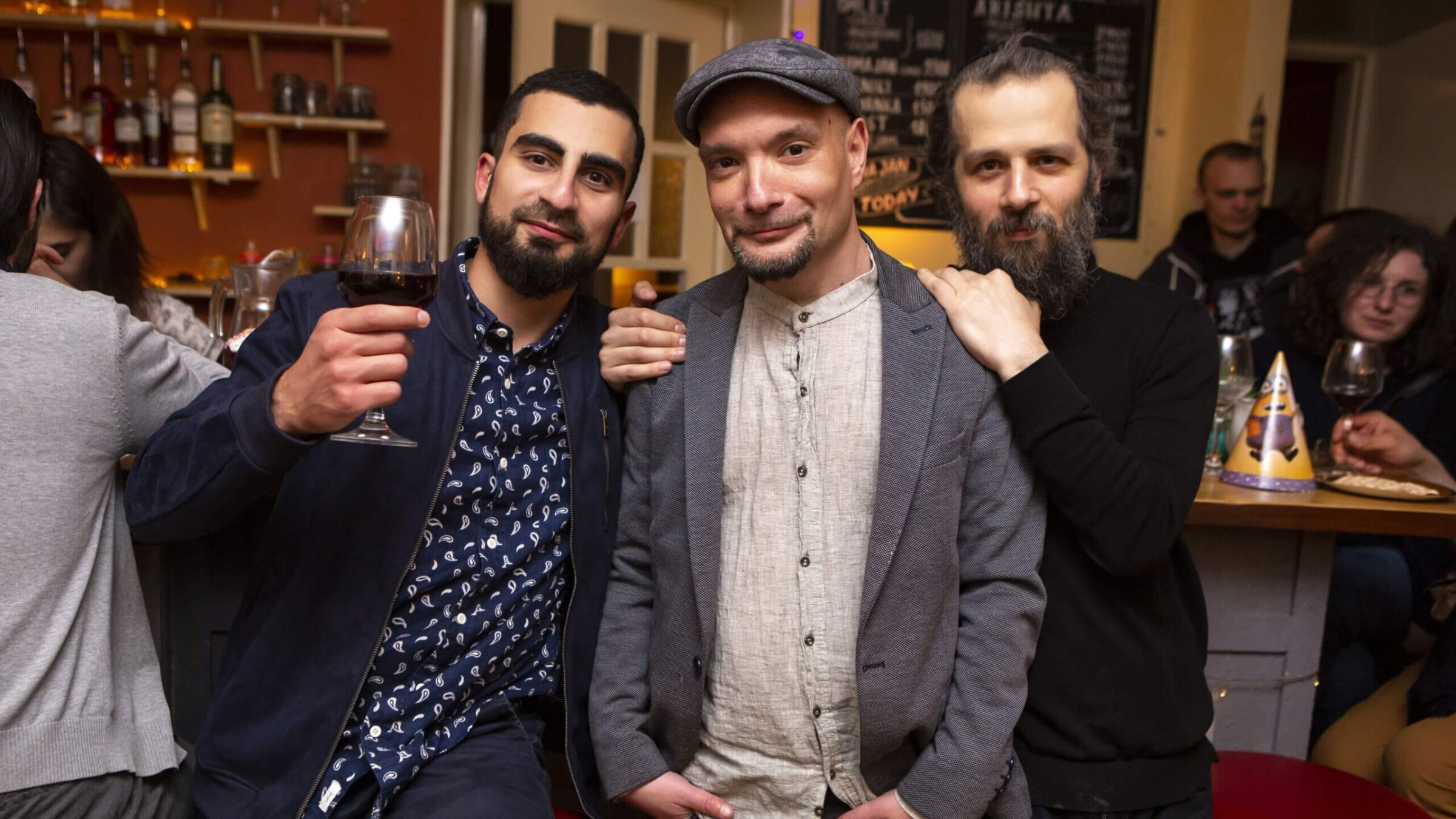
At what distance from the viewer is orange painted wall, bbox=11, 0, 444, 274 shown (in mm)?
4383

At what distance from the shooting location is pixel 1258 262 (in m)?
4.19

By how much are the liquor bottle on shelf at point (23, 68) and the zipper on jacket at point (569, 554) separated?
12.3ft

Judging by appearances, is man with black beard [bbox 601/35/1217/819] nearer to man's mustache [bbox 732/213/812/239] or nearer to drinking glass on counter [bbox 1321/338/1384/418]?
man's mustache [bbox 732/213/812/239]

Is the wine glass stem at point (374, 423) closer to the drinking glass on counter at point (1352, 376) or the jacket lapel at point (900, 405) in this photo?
the jacket lapel at point (900, 405)

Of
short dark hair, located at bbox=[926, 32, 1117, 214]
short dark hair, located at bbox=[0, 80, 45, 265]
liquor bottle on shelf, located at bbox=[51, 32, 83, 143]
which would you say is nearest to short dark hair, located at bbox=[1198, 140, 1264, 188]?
short dark hair, located at bbox=[926, 32, 1117, 214]

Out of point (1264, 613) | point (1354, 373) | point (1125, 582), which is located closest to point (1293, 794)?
point (1264, 613)

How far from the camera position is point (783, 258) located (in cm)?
140

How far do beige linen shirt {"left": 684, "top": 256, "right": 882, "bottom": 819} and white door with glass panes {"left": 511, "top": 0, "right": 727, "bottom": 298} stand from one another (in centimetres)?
282

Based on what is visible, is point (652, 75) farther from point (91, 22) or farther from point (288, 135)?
point (91, 22)

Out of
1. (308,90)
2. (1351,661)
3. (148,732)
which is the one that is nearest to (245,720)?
(148,732)

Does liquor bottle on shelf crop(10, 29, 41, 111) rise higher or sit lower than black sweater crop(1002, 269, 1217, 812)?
higher

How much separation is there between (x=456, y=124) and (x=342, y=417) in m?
3.72

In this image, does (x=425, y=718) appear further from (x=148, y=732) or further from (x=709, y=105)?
(x=709, y=105)

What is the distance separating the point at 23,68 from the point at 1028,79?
429 cm
